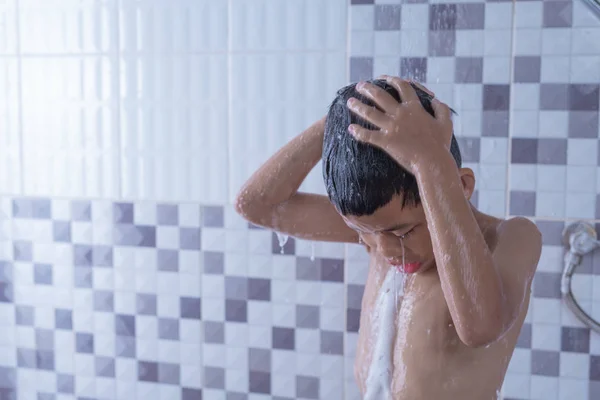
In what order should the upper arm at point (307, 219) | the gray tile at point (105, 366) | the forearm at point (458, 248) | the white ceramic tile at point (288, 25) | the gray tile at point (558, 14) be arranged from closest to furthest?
the forearm at point (458, 248), the upper arm at point (307, 219), the gray tile at point (558, 14), the white ceramic tile at point (288, 25), the gray tile at point (105, 366)

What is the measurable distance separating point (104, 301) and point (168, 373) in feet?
0.78

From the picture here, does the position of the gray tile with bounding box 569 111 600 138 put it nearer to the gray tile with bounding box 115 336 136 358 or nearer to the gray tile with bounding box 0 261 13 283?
the gray tile with bounding box 115 336 136 358

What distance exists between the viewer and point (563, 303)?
47.9 inches

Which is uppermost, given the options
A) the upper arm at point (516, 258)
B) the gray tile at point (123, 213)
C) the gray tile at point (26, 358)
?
the upper arm at point (516, 258)

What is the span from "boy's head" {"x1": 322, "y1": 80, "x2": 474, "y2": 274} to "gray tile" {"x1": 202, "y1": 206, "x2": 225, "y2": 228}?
626mm

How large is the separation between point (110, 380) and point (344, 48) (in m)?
0.99

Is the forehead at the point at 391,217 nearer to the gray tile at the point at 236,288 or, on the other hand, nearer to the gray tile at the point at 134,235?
the gray tile at the point at 236,288

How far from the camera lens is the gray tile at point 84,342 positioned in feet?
4.88

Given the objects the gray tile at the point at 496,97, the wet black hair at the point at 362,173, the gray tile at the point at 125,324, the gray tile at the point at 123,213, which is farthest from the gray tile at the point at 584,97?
the gray tile at the point at 125,324

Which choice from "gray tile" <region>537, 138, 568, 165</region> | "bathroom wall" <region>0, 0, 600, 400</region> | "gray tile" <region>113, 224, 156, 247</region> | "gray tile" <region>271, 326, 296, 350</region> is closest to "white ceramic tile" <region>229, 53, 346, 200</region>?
"bathroom wall" <region>0, 0, 600, 400</region>

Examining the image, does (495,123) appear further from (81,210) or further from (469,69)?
(81,210)

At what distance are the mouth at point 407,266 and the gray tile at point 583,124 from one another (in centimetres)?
54

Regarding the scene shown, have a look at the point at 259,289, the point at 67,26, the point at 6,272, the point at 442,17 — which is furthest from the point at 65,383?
the point at 442,17

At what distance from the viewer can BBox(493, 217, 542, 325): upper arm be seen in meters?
0.74
